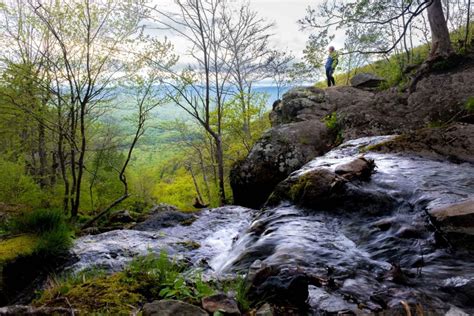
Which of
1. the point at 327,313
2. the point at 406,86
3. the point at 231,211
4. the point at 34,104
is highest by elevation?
the point at 34,104

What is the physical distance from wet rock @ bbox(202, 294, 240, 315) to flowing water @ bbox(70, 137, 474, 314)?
701 mm

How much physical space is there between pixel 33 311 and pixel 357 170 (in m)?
4.92

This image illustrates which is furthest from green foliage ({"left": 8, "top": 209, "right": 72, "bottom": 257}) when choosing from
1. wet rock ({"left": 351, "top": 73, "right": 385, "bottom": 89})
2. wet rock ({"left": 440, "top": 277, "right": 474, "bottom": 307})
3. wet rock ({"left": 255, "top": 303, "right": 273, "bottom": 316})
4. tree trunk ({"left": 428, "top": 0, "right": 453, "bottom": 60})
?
wet rock ({"left": 351, "top": 73, "right": 385, "bottom": 89})

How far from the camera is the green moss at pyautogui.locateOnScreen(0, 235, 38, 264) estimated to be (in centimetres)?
489

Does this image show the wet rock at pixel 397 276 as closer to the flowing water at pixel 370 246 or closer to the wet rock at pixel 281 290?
the flowing water at pixel 370 246

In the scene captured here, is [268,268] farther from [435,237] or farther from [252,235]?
[252,235]

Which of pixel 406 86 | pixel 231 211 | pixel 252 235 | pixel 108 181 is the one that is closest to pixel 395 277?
pixel 252 235

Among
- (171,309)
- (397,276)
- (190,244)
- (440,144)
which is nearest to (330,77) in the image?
(440,144)

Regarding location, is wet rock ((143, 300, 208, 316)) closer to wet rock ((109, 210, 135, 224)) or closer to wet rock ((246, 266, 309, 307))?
wet rock ((246, 266, 309, 307))

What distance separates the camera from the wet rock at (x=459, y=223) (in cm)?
306

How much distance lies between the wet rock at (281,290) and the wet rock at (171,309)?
553 mm

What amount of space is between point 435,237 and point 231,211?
7.68 meters

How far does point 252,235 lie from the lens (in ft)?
16.8

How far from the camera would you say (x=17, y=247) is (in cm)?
501
